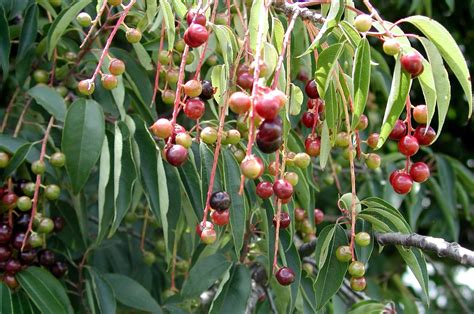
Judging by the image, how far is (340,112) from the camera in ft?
3.27

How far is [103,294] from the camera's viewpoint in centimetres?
126

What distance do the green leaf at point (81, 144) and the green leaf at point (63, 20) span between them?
132 mm

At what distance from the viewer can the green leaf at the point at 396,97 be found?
2.80 feet

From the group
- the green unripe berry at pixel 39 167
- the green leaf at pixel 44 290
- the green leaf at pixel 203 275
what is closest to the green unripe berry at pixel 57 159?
the green unripe berry at pixel 39 167

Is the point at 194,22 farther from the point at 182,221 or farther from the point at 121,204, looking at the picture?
the point at 182,221

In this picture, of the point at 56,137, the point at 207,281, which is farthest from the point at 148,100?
the point at 207,281

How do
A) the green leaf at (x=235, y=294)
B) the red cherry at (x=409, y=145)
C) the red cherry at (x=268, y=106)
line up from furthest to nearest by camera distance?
the green leaf at (x=235, y=294), the red cherry at (x=409, y=145), the red cherry at (x=268, y=106)

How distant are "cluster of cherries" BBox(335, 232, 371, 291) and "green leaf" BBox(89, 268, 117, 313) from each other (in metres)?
0.41

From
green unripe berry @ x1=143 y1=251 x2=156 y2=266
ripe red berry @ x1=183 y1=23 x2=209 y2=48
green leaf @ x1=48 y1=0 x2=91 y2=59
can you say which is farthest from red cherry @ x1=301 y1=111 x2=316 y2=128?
green unripe berry @ x1=143 y1=251 x2=156 y2=266

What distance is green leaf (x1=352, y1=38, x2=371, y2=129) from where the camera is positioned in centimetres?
89

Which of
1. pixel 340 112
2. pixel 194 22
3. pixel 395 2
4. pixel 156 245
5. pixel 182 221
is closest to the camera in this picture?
pixel 194 22

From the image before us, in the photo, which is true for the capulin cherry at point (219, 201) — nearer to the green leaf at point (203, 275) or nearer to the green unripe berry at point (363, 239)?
the green unripe berry at point (363, 239)

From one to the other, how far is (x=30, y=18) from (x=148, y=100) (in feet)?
0.82

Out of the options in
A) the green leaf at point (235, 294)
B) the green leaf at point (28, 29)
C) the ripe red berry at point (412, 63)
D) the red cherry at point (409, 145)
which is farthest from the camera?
the green leaf at point (28, 29)
